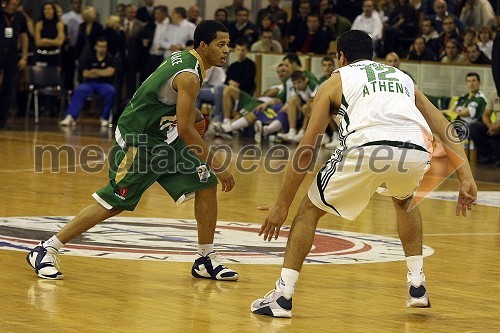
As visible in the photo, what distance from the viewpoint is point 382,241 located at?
9266mm

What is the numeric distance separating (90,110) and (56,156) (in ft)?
30.3

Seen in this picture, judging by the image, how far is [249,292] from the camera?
6.90 m

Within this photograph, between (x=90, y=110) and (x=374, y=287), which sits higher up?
(x=374, y=287)

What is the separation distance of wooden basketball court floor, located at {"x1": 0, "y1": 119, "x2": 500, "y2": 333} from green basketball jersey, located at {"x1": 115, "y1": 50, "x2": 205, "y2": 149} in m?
0.85

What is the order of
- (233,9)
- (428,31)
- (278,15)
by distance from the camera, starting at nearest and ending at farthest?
1. (428,31)
2. (278,15)
3. (233,9)

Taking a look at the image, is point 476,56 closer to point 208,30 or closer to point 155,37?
point 155,37

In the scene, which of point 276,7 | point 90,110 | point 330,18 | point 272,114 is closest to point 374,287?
point 272,114

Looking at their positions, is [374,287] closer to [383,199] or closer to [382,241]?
[382,241]

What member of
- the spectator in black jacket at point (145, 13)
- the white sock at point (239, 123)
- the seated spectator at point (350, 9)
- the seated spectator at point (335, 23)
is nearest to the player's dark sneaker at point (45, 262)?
the white sock at point (239, 123)

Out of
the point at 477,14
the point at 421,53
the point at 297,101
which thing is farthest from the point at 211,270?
the point at 477,14

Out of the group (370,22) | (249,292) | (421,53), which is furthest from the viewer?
(370,22)

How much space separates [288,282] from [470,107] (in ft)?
35.4

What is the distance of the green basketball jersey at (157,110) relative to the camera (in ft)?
23.6

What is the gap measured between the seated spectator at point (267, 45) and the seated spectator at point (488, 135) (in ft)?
16.9
